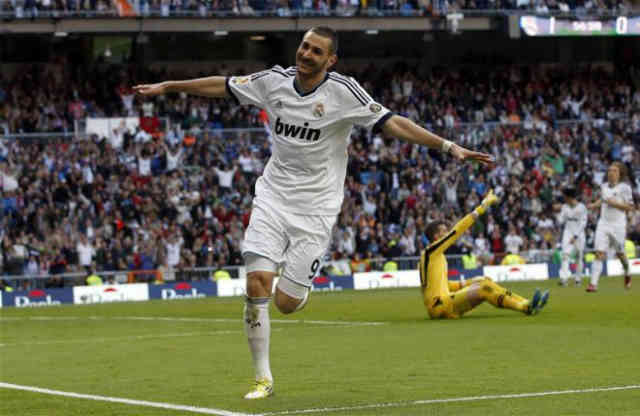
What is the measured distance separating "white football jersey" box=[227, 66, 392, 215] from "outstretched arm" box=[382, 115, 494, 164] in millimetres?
114

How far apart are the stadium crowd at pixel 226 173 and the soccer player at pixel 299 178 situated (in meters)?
23.7

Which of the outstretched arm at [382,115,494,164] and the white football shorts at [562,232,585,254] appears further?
the white football shorts at [562,232,585,254]

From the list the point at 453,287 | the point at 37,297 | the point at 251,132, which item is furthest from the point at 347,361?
the point at 251,132

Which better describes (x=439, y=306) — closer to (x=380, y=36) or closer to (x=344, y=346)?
(x=344, y=346)

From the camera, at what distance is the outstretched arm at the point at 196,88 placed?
10.2 metres

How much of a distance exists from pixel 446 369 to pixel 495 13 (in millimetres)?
36297

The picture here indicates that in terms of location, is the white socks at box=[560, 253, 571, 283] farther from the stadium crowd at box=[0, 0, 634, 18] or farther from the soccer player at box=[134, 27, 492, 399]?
the soccer player at box=[134, 27, 492, 399]

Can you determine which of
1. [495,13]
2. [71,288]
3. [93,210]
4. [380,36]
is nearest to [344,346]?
[71,288]

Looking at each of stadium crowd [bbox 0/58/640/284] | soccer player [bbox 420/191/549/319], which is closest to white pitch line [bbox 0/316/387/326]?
soccer player [bbox 420/191/549/319]

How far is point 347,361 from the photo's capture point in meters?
13.0

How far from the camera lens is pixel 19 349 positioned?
53.0 ft

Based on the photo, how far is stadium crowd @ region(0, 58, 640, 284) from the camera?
34656 millimetres

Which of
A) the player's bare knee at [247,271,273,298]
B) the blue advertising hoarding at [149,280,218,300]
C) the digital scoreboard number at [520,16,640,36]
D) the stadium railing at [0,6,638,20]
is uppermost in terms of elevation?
the stadium railing at [0,6,638,20]

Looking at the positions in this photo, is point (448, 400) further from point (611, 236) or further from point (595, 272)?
point (611, 236)
